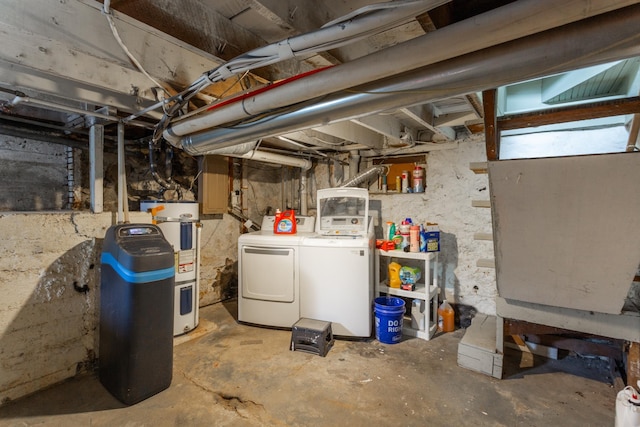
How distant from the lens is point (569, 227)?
165 centimetres

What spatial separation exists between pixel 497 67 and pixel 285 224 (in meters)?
2.61

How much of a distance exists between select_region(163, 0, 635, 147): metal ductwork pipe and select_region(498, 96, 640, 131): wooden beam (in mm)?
858

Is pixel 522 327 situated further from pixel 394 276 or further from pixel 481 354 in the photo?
pixel 394 276

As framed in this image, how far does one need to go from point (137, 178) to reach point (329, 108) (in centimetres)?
271

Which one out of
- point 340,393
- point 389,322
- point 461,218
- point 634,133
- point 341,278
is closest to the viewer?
point 634,133

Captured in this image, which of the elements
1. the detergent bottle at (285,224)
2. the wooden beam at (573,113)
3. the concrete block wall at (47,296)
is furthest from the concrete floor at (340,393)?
the wooden beam at (573,113)

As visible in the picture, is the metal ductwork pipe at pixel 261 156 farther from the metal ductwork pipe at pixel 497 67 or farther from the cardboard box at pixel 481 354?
the cardboard box at pixel 481 354

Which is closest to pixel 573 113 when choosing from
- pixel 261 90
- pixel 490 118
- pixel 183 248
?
pixel 490 118

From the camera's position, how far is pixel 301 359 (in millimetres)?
2459

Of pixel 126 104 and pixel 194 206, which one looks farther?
pixel 194 206

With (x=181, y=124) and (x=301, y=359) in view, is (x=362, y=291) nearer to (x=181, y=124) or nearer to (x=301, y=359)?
(x=301, y=359)

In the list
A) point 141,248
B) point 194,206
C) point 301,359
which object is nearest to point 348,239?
point 301,359

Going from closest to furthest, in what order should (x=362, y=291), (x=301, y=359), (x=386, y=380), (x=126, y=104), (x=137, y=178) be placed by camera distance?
(x=126, y=104), (x=386, y=380), (x=301, y=359), (x=362, y=291), (x=137, y=178)

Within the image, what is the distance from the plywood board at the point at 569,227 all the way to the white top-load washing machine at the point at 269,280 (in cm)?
178
